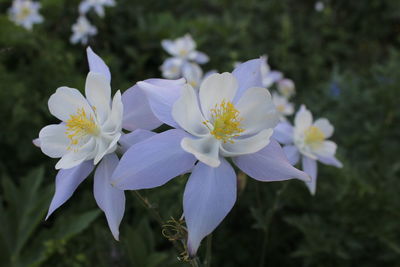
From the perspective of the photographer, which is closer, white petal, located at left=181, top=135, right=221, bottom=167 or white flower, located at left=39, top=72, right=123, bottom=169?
white petal, located at left=181, top=135, right=221, bottom=167

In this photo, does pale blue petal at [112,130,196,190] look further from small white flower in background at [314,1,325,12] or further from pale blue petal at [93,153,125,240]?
small white flower in background at [314,1,325,12]

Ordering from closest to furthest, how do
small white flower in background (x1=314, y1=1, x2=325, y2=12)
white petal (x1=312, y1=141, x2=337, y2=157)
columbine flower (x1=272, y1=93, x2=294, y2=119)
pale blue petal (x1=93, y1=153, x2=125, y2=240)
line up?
1. pale blue petal (x1=93, y1=153, x2=125, y2=240)
2. white petal (x1=312, y1=141, x2=337, y2=157)
3. columbine flower (x1=272, y1=93, x2=294, y2=119)
4. small white flower in background (x1=314, y1=1, x2=325, y2=12)

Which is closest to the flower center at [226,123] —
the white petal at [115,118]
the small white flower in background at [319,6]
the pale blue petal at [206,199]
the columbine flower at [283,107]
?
the pale blue petal at [206,199]

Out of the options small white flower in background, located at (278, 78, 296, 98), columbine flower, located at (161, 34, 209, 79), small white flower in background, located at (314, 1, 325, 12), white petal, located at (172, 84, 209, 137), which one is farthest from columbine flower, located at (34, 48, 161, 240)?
small white flower in background, located at (314, 1, 325, 12)

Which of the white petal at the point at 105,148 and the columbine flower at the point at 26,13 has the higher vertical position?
the white petal at the point at 105,148

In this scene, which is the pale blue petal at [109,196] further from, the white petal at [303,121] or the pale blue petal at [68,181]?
the white petal at [303,121]

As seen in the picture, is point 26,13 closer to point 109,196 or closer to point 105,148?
point 105,148

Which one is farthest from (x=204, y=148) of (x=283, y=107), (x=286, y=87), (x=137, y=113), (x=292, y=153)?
(x=286, y=87)
